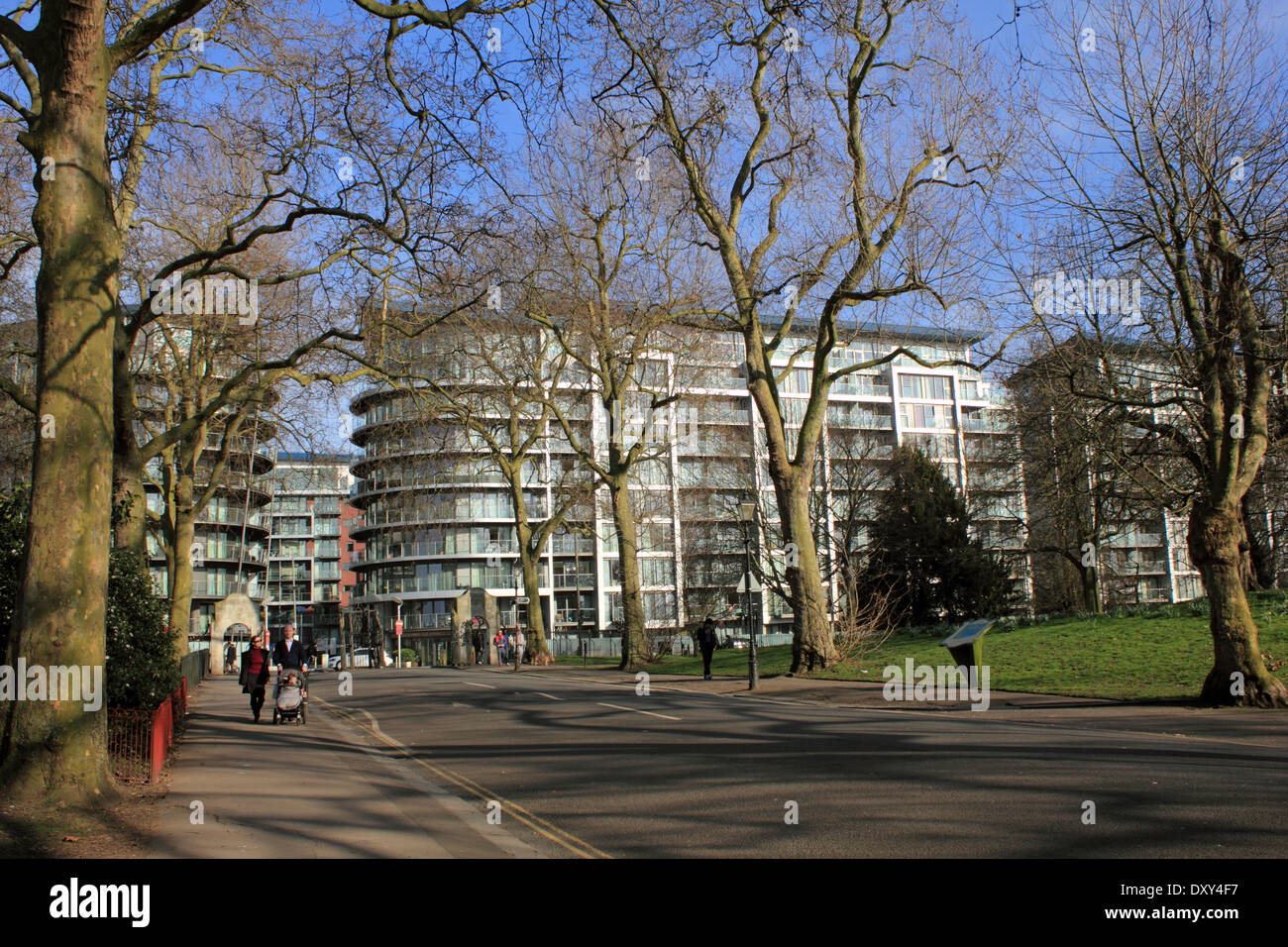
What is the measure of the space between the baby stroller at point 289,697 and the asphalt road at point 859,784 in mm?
1910

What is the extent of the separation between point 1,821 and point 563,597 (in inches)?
3227

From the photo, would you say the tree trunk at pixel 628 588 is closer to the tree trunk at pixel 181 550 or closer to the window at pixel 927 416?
the tree trunk at pixel 181 550

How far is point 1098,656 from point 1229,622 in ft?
23.2

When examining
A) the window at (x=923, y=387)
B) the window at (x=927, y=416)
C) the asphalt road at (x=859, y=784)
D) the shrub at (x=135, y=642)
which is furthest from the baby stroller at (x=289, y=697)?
the window at (x=927, y=416)

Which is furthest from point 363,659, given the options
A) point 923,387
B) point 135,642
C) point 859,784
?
point 859,784

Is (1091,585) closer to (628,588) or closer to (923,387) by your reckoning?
(628,588)

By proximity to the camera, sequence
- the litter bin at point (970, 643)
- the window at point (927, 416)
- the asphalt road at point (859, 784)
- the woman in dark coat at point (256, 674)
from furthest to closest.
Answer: the window at point (927, 416), the woman in dark coat at point (256, 674), the litter bin at point (970, 643), the asphalt road at point (859, 784)

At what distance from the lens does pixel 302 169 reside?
15414 mm

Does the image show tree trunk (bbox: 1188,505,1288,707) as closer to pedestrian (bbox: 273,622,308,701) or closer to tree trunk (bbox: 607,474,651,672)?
pedestrian (bbox: 273,622,308,701)

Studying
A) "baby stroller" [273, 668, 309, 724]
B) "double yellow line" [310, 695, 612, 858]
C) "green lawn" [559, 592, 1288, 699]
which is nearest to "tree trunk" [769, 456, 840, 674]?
"green lawn" [559, 592, 1288, 699]

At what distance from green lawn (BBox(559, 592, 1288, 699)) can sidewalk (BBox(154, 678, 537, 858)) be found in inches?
524

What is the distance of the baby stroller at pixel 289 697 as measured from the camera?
1805 centimetres
